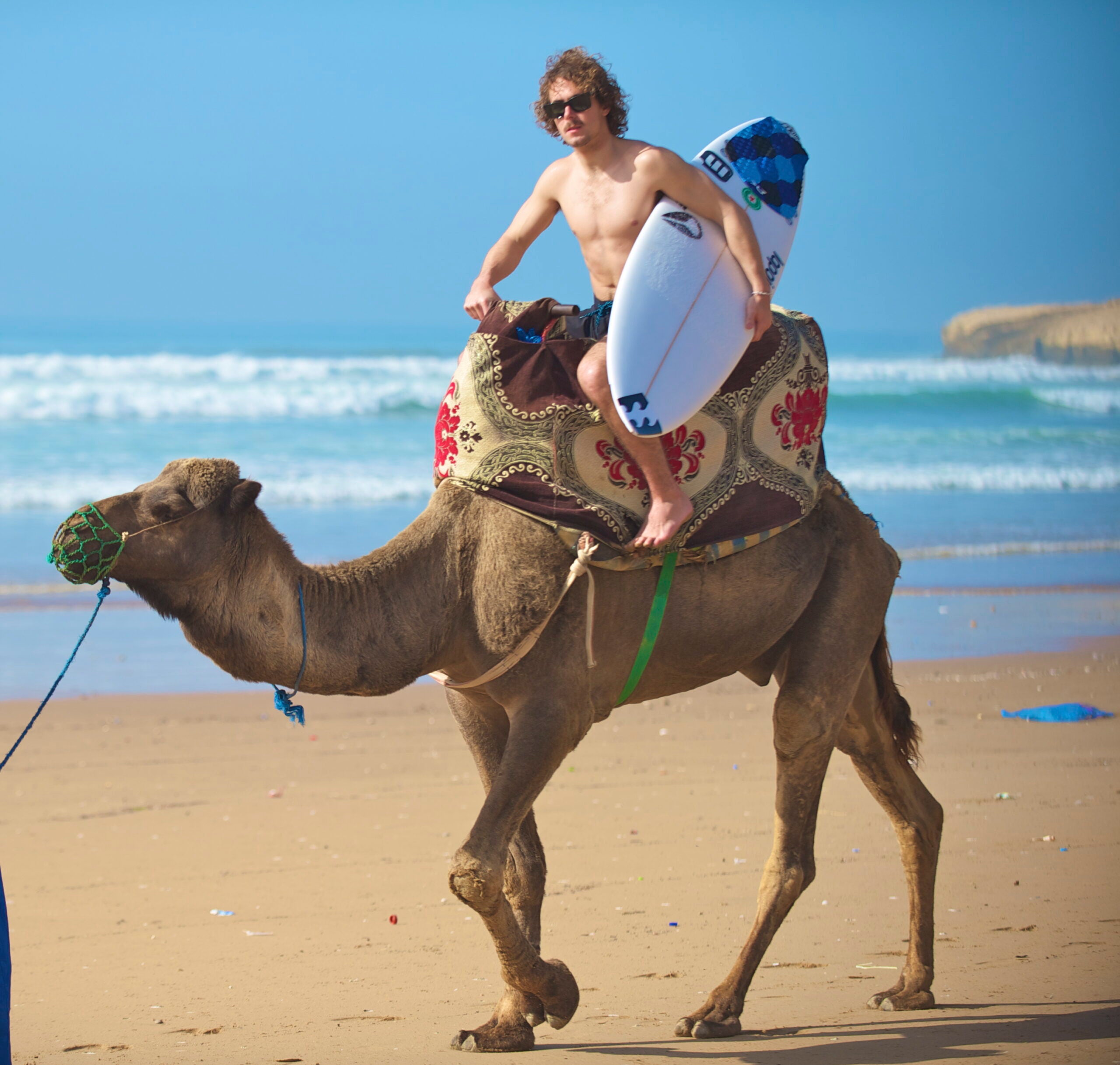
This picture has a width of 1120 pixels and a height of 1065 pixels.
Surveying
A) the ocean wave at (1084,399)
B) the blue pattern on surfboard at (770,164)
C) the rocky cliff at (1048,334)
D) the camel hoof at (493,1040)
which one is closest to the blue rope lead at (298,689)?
the camel hoof at (493,1040)

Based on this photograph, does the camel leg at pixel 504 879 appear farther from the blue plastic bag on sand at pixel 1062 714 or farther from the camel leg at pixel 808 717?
the blue plastic bag on sand at pixel 1062 714

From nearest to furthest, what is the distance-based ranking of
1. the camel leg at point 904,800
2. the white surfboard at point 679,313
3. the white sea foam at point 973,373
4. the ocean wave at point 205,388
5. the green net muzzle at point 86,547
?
the green net muzzle at point 86,547 < the white surfboard at point 679,313 < the camel leg at point 904,800 < the ocean wave at point 205,388 < the white sea foam at point 973,373

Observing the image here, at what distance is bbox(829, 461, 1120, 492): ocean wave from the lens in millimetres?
25359

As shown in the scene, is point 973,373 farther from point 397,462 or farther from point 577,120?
point 577,120

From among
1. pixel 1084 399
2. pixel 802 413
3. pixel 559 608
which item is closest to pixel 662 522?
pixel 559 608

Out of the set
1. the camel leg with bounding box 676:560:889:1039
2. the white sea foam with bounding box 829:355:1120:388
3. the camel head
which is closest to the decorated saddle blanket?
the camel leg with bounding box 676:560:889:1039

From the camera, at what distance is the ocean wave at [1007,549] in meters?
18.2

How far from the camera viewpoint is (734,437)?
16.9 feet

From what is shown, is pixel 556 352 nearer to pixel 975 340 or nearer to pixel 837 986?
pixel 837 986

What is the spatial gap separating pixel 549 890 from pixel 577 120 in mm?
3774

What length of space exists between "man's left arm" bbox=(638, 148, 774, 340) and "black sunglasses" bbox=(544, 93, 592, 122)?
253mm

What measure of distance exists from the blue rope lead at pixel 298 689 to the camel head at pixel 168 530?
0.81 ft

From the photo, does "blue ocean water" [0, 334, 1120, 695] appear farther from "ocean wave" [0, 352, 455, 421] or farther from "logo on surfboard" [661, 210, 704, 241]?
"logo on surfboard" [661, 210, 704, 241]

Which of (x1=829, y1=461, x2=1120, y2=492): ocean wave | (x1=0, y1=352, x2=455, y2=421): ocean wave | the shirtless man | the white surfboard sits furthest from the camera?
(x1=0, y1=352, x2=455, y2=421): ocean wave
